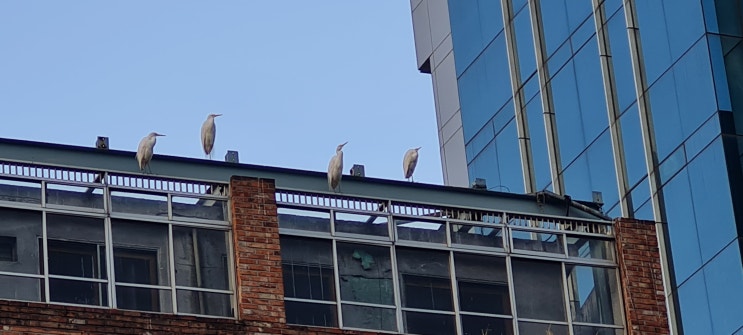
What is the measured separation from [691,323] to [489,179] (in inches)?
520

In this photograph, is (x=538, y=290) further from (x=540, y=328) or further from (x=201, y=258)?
(x=201, y=258)

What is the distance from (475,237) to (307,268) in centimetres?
361

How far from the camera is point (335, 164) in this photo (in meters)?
41.6

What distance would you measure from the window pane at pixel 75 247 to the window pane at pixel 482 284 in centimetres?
679

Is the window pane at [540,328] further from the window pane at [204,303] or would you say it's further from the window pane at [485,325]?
the window pane at [204,303]

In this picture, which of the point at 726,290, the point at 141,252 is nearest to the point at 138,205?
the point at 141,252

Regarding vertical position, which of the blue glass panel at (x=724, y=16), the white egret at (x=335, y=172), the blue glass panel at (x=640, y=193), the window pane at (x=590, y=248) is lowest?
the window pane at (x=590, y=248)

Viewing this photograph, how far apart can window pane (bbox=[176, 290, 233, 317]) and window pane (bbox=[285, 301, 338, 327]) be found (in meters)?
1.09

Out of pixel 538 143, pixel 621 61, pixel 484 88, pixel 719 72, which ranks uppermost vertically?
pixel 484 88

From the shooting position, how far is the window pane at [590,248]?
4231 centimetres

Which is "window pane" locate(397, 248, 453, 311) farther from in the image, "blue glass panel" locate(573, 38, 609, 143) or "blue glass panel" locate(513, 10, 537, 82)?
"blue glass panel" locate(513, 10, 537, 82)

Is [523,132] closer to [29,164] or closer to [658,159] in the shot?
[658,159]

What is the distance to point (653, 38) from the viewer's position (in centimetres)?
5759

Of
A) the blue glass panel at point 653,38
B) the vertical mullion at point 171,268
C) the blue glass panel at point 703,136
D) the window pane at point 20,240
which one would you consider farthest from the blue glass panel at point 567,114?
the window pane at point 20,240
